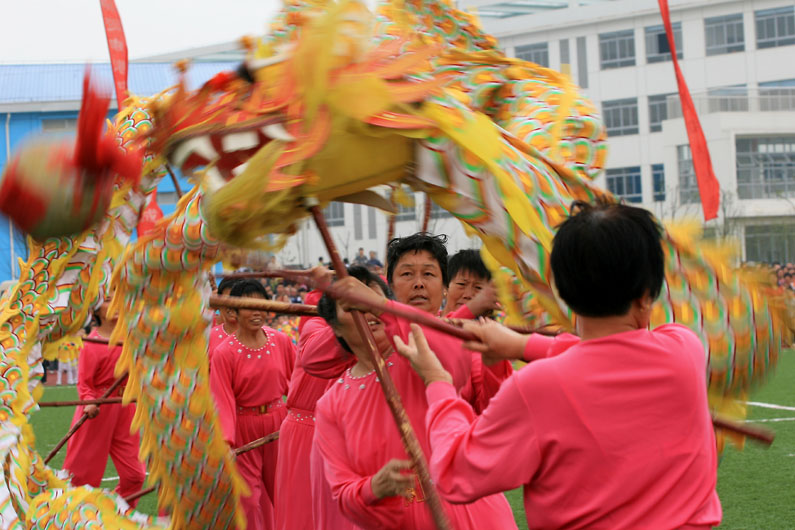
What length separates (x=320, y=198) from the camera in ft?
7.63

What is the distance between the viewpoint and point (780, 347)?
239 centimetres

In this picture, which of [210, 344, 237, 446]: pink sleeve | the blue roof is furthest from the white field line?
the blue roof

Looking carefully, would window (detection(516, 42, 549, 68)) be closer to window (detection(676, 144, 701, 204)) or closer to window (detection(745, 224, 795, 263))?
window (detection(676, 144, 701, 204))

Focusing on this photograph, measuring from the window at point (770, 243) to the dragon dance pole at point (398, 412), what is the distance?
21.9 metres

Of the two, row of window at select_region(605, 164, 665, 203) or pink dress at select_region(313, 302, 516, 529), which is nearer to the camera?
pink dress at select_region(313, 302, 516, 529)

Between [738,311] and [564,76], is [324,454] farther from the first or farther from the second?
[564,76]

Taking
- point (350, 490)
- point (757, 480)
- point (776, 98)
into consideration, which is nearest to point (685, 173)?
point (776, 98)

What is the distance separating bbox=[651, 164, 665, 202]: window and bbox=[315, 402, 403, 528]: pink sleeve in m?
23.8

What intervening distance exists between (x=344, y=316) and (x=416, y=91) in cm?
73

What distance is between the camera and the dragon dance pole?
2084mm

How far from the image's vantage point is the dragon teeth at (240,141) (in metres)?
2.34

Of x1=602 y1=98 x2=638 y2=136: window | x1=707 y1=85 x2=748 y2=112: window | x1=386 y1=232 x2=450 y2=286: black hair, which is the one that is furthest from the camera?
x1=602 y1=98 x2=638 y2=136: window

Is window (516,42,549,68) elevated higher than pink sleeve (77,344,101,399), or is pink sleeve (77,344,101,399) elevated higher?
window (516,42,549,68)

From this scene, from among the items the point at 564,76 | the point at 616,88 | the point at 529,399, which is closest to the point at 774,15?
the point at 616,88
